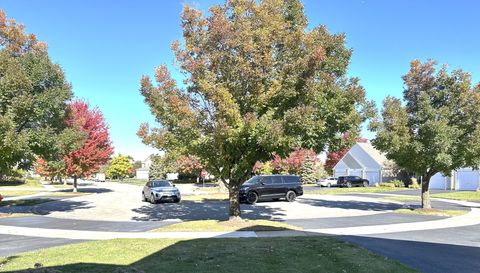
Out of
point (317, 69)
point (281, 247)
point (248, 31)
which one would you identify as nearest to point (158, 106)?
point (248, 31)

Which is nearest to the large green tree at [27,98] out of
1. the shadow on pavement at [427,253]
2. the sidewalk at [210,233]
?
the sidewalk at [210,233]

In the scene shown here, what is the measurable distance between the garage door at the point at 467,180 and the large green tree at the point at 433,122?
2897cm

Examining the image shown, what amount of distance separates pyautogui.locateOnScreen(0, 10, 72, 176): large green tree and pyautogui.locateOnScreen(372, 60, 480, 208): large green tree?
48.8 feet

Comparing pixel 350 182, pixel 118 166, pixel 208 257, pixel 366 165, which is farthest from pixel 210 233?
pixel 118 166

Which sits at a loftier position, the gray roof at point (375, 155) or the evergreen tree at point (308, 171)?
the gray roof at point (375, 155)

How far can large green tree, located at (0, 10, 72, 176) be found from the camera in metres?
17.6

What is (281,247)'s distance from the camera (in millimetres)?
10805

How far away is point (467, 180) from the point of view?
48156 millimetres

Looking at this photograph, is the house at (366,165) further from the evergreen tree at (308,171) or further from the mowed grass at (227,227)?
the mowed grass at (227,227)

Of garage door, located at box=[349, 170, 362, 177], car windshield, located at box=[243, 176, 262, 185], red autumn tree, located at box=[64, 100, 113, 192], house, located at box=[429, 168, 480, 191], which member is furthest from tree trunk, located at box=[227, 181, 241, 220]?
garage door, located at box=[349, 170, 362, 177]

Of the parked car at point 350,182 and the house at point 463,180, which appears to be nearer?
the house at point 463,180

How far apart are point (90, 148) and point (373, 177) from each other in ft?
131

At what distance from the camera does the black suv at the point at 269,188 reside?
27766 millimetres

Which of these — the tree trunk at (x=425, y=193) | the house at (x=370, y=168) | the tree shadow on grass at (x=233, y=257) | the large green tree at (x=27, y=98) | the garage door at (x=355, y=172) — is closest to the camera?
the tree shadow on grass at (x=233, y=257)
